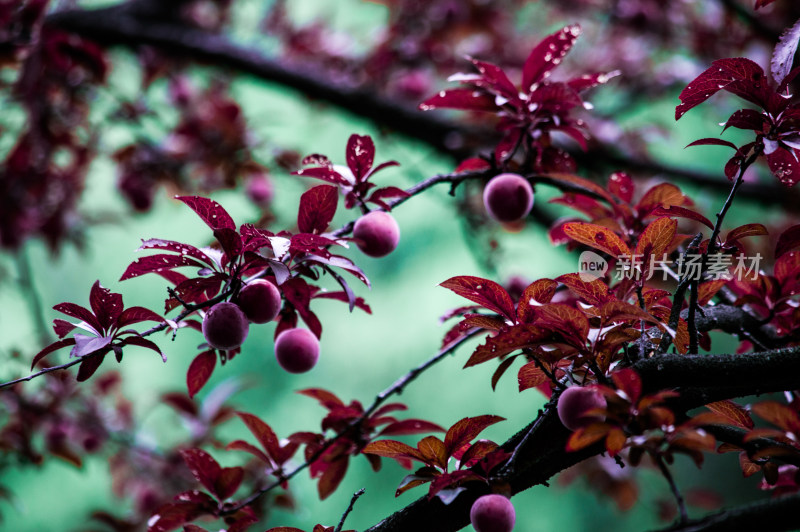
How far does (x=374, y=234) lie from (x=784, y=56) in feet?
1.23

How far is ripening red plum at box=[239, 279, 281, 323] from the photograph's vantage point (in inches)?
21.0

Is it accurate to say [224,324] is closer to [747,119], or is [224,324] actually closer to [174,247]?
[174,247]

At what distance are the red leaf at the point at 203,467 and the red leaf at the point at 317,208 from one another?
0.27 meters

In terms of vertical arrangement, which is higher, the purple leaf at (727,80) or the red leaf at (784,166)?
the purple leaf at (727,80)

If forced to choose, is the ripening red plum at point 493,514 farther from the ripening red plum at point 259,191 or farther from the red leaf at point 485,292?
the ripening red plum at point 259,191

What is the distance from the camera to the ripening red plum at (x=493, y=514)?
0.49 m

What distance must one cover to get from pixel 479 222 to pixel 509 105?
0.57 meters

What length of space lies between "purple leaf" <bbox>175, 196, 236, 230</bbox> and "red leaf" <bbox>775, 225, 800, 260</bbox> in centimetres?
50

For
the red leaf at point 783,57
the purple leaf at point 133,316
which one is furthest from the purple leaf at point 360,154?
the red leaf at point 783,57

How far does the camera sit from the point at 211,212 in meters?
0.55

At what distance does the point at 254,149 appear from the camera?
1.54 metres

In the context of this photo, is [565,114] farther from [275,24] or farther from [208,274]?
[275,24]

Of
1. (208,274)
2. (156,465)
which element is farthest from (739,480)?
(208,274)

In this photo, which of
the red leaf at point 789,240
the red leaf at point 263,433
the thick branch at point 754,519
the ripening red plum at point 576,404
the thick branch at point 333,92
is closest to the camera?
the thick branch at point 754,519
